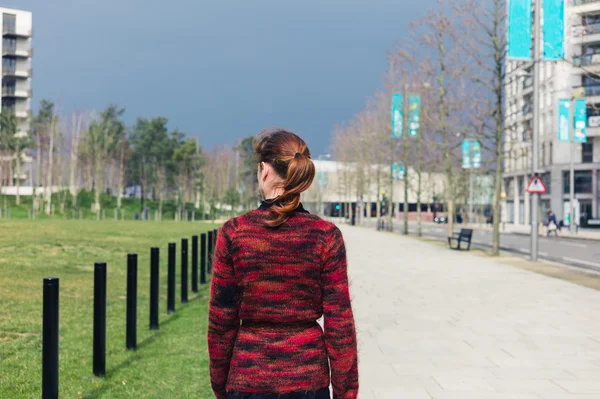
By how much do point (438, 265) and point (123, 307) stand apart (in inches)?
440

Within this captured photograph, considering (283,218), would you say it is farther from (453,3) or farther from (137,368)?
(453,3)

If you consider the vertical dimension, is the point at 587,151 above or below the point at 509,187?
above

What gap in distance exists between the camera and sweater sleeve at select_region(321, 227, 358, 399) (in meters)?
2.64

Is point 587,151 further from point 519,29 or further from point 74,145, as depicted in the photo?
point 74,145

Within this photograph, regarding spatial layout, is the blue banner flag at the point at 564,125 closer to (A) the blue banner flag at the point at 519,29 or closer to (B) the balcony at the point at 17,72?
(A) the blue banner flag at the point at 519,29

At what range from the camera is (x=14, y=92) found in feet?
276

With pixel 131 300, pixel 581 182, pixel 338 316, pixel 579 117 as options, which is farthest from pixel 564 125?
pixel 338 316

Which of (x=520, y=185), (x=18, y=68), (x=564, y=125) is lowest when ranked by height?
(x=520, y=185)

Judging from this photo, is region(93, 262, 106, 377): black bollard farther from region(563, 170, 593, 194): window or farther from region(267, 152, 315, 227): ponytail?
region(563, 170, 593, 194): window

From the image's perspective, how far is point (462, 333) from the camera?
8656mm

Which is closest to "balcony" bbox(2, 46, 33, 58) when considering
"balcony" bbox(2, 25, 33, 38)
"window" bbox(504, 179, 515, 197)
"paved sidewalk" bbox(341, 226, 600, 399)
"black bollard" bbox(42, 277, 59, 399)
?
"balcony" bbox(2, 25, 33, 38)

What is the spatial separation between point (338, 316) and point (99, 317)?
3975 mm

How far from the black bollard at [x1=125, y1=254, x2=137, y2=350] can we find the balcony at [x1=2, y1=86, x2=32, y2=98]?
3245 inches

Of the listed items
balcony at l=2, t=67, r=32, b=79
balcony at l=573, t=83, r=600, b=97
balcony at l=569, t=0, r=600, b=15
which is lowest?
balcony at l=569, t=0, r=600, b=15
